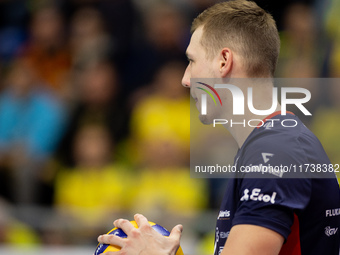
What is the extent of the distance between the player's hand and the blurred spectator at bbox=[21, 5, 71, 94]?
6.23 meters

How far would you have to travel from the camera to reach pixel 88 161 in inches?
288

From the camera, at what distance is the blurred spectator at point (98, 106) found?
7.82 m

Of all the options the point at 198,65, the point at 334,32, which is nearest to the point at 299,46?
the point at 334,32

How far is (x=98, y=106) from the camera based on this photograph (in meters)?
7.97

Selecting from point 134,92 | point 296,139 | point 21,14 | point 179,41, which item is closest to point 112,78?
point 134,92

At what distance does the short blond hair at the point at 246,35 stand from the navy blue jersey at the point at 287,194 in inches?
12.1

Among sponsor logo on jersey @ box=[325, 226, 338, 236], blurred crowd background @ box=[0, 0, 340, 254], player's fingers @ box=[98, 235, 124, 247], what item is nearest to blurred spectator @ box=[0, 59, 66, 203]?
blurred crowd background @ box=[0, 0, 340, 254]

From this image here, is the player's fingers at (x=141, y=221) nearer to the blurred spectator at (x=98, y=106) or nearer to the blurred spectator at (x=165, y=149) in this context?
the blurred spectator at (x=165, y=149)

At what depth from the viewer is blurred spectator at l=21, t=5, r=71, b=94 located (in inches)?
351

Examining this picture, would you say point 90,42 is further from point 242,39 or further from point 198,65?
point 242,39

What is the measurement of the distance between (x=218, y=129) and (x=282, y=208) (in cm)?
470

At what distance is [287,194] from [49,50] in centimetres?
740

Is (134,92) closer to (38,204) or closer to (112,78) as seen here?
(112,78)

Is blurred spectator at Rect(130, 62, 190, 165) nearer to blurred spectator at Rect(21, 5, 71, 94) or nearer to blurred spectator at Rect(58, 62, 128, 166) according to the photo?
blurred spectator at Rect(58, 62, 128, 166)
